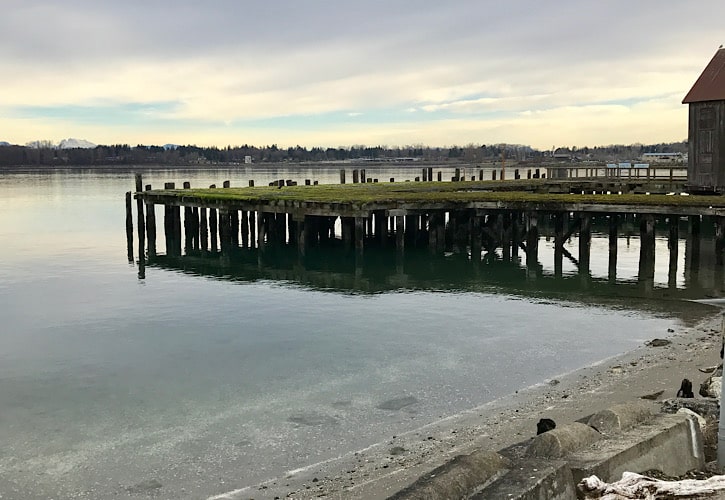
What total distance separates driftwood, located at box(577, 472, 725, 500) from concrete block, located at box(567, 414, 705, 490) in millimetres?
131

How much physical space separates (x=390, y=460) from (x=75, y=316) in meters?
13.3

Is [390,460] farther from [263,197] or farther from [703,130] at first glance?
[703,130]

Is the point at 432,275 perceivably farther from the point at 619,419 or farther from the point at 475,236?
the point at 619,419

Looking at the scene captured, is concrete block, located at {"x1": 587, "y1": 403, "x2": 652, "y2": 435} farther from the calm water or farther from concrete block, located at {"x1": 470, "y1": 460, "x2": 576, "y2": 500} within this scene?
the calm water

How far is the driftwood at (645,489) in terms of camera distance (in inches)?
259

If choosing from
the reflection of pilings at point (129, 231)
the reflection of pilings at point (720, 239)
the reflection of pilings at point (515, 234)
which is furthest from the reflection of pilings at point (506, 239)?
the reflection of pilings at point (129, 231)

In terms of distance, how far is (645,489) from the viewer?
263 inches

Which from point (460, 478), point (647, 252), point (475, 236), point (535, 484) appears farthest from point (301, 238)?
point (535, 484)

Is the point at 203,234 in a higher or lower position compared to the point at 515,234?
lower

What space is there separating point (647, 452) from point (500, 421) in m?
4.04

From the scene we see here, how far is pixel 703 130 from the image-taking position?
34.2m

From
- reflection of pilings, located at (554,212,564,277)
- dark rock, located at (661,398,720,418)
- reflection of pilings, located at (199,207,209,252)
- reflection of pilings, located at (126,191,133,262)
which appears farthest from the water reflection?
dark rock, located at (661,398,720,418)

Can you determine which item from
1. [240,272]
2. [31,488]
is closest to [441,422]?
[31,488]

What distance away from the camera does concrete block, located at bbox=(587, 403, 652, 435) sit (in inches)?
308
